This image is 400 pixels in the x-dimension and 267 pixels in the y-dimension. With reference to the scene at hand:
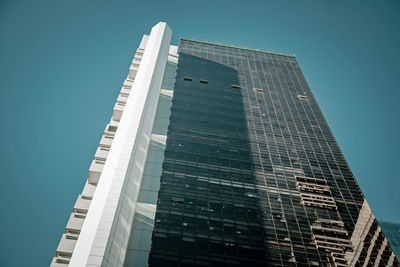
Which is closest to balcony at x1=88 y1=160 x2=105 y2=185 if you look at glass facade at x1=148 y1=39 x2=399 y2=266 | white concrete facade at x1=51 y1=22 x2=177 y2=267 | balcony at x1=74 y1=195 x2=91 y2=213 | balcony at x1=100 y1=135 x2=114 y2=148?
white concrete facade at x1=51 y1=22 x2=177 y2=267

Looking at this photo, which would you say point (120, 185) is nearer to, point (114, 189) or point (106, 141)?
point (114, 189)

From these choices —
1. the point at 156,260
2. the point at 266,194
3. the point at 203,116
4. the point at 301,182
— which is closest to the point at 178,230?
the point at 156,260

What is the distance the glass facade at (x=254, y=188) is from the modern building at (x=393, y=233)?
158 ft

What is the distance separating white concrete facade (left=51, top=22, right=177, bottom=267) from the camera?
39156 millimetres

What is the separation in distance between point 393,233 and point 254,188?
73.5 metres

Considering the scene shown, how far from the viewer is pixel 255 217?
5209 centimetres

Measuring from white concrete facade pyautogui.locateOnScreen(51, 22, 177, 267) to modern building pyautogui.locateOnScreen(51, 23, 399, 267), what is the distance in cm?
18

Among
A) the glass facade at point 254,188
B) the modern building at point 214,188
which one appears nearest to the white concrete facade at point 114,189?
the modern building at point 214,188

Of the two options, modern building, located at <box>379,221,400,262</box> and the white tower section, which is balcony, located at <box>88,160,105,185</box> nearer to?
the white tower section

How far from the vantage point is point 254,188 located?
57562 millimetres

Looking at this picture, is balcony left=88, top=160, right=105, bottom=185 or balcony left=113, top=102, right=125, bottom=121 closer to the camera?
balcony left=88, top=160, right=105, bottom=185

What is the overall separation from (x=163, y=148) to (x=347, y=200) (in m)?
37.4

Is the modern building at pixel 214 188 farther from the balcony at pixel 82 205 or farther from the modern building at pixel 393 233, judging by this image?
the modern building at pixel 393 233

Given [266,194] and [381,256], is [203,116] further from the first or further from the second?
[381,256]
